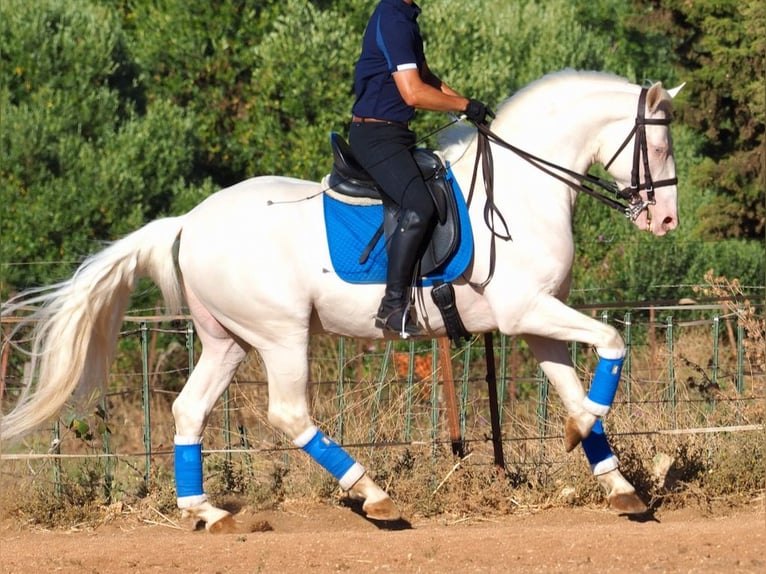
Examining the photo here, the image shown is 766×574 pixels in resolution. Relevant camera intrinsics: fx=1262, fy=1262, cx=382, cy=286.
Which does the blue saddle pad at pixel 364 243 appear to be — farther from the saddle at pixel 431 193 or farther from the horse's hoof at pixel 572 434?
the horse's hoof at pixel 572 434

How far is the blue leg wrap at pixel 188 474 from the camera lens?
7609 millimetres

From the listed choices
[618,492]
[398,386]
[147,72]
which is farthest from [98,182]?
[618,492]

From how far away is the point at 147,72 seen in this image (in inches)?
914

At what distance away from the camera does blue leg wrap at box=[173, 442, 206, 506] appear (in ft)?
25.0

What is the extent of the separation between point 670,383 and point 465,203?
287cm

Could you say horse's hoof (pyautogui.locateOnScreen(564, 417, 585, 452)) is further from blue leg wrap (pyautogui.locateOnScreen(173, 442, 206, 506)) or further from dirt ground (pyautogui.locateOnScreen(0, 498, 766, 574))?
blue leg wrap (pyautogui.locateOnScreen(173, 442, 206, 506))

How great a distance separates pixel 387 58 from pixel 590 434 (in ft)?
8.07

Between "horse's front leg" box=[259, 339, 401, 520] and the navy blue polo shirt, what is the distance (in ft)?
4.74

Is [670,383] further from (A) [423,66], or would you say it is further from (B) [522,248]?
(A) [423,66]

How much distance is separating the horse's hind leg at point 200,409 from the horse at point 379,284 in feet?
0.04

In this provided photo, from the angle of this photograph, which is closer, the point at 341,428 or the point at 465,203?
the point at 465,203

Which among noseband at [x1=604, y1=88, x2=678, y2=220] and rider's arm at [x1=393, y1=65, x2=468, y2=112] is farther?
noseband at [x1=604, y1=88, x2=678, y2=220]

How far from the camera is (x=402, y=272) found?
276 inches

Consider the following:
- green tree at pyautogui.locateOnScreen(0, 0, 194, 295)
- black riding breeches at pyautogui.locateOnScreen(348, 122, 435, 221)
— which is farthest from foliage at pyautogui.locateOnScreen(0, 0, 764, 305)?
black riding breeches at pyautogui.locateOnScreen(348, 122, 435, 221)
